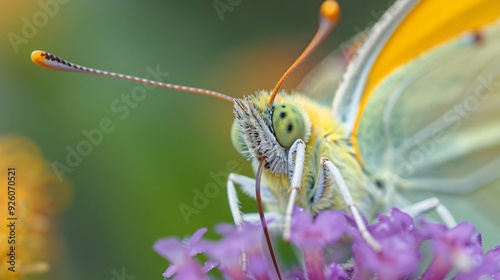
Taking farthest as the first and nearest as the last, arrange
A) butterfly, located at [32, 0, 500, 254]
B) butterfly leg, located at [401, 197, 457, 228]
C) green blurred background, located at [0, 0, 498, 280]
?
green blurred background, located at [0, 0, 498, 280], butterfly, located at [32, 0, 500, 254], butterfly leg, located at [401, 197, 457, 228]

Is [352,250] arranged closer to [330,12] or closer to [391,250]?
[391,250]

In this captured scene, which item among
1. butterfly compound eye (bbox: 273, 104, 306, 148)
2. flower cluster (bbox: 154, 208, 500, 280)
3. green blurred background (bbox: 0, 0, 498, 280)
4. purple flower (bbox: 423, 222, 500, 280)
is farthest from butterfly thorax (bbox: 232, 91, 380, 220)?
green blurred background (bbox: 0, 0, 498, 280)

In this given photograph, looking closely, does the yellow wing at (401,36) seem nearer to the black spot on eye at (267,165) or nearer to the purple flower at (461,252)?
the black spot on eye at (267,165)

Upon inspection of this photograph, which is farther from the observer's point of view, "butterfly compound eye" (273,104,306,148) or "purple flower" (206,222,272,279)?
"butterfly compound eye" (273,104,306,148)

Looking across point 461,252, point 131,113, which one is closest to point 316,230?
point 461,252

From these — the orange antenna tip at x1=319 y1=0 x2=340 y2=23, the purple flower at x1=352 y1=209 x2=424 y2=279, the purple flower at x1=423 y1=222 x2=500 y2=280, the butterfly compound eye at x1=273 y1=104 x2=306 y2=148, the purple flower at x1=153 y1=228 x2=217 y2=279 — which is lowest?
the purple flower at x1=423 y1=222 x2=500 y2=280

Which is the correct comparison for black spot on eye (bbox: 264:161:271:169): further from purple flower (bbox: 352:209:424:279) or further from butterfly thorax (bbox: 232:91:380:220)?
purple flower (bbox: 352:209:424:279)

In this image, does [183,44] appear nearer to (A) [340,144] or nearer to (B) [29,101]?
(B) [29,101]

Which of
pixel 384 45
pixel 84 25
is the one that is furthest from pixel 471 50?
pixel 84 25

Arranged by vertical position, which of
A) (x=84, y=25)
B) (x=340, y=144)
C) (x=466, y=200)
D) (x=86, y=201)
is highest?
(x=84, y=25)

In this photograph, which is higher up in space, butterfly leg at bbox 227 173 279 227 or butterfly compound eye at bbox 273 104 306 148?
butterfly compound eye at bbox 273 104 306 148
